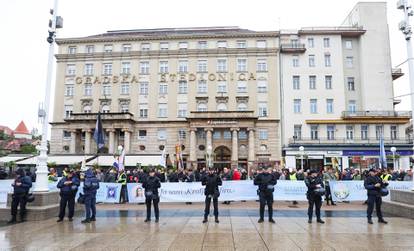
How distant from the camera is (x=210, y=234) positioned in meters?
8.94

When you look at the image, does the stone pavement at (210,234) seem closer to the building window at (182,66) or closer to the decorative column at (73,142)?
the decorative column at (73,142)

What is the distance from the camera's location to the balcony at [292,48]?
46.1 metres

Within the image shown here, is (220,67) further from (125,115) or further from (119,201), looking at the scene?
(119,201)

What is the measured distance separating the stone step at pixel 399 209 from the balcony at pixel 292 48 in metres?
36.4

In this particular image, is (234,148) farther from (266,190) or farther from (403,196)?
(266,190)

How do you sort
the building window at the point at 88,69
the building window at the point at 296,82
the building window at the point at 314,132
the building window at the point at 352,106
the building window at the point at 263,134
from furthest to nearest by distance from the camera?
the building window at the point at 88,69, the building window at the point at 296,82, the building window at the point at 352,106, the building window at the point at 263,134, the building window at the point at 314,132

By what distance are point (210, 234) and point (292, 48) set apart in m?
41.9

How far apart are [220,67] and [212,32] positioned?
248 inches

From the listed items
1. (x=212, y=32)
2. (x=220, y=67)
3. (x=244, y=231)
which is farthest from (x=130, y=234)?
(x=212, y=32)

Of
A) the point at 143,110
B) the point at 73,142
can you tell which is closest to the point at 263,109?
the point at 143,110

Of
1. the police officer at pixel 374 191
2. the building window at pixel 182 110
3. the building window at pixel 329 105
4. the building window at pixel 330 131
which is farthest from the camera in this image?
the building window at pixel 182 110

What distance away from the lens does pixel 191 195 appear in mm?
15797

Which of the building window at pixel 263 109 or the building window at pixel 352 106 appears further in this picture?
the building window at pixel 352 106

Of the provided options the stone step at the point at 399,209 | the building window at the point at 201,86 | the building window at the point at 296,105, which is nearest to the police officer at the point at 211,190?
the stone step at the point at 399,209
